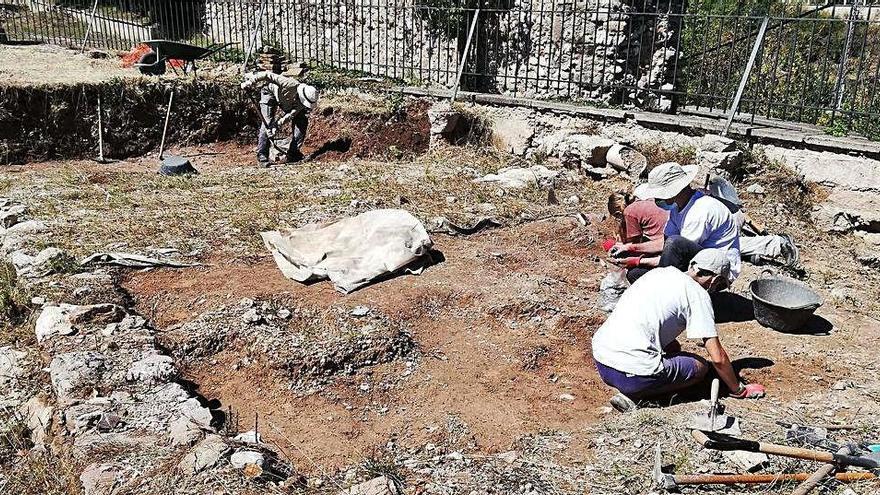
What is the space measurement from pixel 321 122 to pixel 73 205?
396 centimetres

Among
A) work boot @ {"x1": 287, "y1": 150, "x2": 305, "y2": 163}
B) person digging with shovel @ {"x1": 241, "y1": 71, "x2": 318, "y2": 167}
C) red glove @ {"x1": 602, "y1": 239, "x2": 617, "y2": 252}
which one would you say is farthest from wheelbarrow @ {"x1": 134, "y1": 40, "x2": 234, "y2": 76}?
red glove @ {"x1": 602, "y1": 239, "x2": 617, "y2": 252}

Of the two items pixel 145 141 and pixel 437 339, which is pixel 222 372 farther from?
pixel 145 141

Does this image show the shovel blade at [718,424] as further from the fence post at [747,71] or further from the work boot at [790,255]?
the fence post at [747,71]

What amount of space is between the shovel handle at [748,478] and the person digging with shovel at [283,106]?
7.63 m

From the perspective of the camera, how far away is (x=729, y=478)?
3238 millimetres

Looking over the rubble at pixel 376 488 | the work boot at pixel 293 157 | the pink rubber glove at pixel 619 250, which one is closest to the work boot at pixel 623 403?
the rubble at pixel 376 488

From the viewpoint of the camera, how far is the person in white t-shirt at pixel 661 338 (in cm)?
397

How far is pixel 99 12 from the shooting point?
17.3 metres

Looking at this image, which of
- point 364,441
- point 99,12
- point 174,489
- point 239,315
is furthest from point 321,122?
point 99,12

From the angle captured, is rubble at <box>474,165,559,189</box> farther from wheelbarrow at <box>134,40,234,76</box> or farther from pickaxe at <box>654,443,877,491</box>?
pickaxe at <box>654,443,877,491</box>

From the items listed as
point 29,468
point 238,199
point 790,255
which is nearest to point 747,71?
point 790,255

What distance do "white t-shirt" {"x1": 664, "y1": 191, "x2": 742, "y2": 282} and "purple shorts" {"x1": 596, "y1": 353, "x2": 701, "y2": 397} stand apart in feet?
3.17

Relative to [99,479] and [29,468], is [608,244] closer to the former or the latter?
[99,479]

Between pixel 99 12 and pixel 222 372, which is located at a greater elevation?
pixel 99 12
